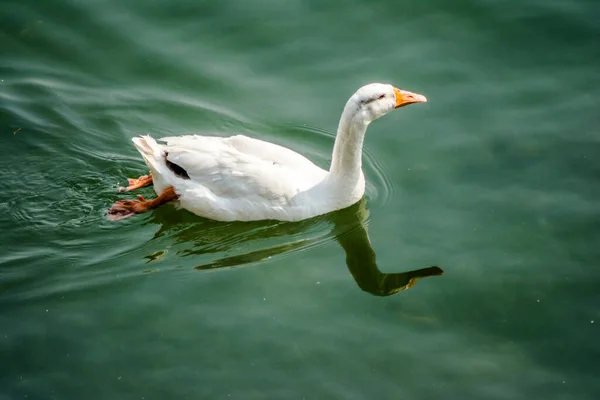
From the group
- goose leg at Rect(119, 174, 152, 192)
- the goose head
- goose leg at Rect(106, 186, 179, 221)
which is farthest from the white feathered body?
the goose head

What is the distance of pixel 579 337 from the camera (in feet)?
23.6

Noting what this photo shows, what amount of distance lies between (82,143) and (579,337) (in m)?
5.90

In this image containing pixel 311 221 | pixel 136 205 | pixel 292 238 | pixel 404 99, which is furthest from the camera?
pixel 136 205

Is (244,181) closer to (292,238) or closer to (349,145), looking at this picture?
(292,238)

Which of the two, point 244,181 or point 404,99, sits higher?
point 404,99

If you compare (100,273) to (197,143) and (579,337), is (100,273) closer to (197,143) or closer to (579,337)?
(197,143)

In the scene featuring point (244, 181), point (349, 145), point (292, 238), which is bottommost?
point (292, 238)

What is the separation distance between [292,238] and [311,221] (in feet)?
1.13

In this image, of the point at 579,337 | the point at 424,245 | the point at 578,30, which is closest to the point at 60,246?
the point at 424,245

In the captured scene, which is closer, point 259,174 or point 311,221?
point 259,174

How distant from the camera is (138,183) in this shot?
30.2 ft

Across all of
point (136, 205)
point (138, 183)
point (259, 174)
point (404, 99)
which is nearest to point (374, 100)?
point (404, 99)

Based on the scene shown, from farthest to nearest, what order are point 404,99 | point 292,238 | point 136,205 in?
point 136,205 → point 292,238 → point 404,99

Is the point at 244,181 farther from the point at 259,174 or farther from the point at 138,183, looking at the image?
the point at 138,183
